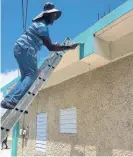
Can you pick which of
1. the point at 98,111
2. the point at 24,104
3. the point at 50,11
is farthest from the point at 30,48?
the point at 98,111

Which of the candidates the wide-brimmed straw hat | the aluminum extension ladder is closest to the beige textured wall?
the aluminum extension ladder

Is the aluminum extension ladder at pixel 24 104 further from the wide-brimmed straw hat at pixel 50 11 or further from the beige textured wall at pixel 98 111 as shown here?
the beige textured wall at pixel 98 111

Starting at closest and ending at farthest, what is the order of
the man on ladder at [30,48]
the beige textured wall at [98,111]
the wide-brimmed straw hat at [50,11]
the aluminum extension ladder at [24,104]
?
the aluminum extension ladder at [24,104], the man on ladder at [30,48], the wide-brimmed straw hat at [50,11], the beige textured wall at [98,111]

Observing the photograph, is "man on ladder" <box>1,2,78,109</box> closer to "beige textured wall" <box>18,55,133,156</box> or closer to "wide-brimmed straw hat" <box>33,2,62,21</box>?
"wide-brimmed straw hat" <box>33,2,62,21</box>

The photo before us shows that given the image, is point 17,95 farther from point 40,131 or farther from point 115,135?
point 40,131

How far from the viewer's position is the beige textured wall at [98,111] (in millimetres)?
4719

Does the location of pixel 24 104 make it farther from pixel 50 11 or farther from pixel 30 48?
pixel 50 11

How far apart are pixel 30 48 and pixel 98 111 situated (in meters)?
2.59

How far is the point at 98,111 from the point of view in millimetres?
5348

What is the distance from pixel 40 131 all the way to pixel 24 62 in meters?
4.83

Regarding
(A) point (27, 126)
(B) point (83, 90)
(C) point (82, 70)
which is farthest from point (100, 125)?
(A) point (27, 126)

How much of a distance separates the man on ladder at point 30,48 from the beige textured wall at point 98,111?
1.93 meters

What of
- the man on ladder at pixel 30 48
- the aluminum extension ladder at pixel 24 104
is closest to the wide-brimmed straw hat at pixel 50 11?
the man on ladder at pixel 30 48

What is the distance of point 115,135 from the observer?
15.9ft
